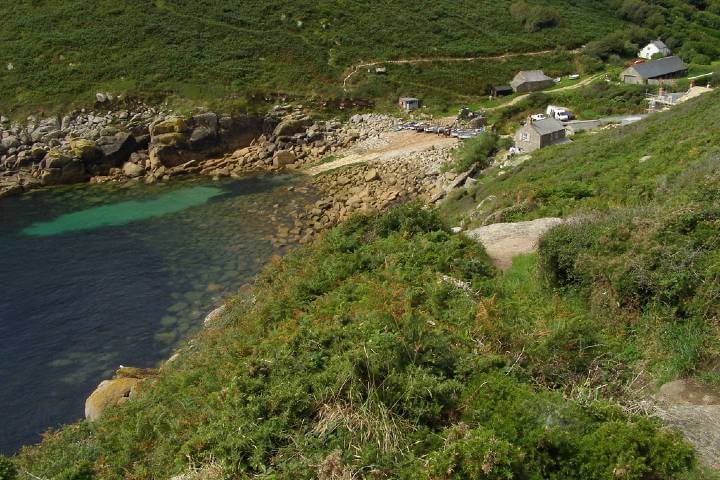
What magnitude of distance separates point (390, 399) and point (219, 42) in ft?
211

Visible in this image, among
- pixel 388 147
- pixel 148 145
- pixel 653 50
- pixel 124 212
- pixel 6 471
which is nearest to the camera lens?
pixel 6 471

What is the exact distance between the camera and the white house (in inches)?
2805

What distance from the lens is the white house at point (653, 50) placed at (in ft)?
234

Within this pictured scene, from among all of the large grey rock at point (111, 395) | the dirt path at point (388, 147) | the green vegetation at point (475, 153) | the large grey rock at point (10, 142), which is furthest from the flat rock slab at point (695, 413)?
the large grey rock at point (10, 142)

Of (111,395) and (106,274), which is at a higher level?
(111,395)

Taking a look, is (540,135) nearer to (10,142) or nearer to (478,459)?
(478,459)

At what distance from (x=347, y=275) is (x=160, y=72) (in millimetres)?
52273

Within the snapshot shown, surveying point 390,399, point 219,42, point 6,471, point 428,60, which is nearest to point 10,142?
point 219,42

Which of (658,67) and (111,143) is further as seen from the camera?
(658,67)

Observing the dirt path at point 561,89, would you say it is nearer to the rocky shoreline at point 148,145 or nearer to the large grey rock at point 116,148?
the rocky shoreline at point 148,145

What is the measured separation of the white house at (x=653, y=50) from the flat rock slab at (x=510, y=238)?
223 ft

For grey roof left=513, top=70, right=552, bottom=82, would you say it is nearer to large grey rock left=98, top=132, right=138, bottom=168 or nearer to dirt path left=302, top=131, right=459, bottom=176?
dirt path left=302, top=131, right=459, bottom=176

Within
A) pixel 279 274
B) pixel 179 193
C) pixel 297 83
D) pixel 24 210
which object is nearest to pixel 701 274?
pixel 279 274

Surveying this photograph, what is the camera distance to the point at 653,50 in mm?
71500
